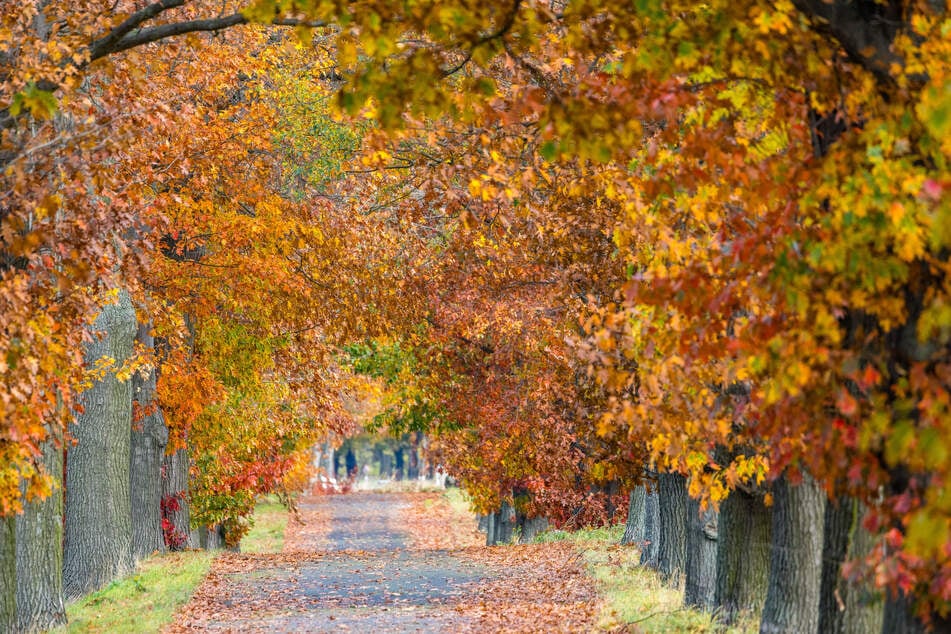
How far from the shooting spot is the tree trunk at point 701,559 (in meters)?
15.0

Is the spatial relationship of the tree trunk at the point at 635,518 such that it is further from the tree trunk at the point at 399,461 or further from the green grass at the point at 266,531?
the tree trunk at the point at 399,461

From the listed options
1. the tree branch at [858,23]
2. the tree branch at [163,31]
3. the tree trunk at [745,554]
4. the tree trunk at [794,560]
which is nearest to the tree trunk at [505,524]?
→ the tree trunk at [745,554]

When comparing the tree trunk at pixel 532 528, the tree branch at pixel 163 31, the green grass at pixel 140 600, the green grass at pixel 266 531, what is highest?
the tree branch at pixel 163 31

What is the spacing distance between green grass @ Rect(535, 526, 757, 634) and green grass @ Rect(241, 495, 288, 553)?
1429 centimetres

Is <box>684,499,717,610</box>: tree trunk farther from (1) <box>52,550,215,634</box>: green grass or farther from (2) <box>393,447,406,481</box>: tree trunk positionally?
(2) <box>393,447,406,481</box>: tree trunk

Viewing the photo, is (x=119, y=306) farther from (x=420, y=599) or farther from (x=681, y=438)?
(x=681, y=438)

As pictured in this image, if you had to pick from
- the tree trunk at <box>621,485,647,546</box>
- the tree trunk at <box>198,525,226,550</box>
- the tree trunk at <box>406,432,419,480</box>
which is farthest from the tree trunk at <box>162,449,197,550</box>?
the tree trunk at <box>406,432,419,480</box>

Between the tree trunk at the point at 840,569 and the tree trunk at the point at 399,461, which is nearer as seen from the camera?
the tree trunk at the point at 840,569

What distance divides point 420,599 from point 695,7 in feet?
40.9

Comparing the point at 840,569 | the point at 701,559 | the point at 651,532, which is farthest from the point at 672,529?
the point at 840,569

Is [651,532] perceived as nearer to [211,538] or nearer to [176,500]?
[176,500]

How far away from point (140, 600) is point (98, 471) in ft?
8.18

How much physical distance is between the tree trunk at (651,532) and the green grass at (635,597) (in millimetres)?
197

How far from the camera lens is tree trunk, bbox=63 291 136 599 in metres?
19.0
